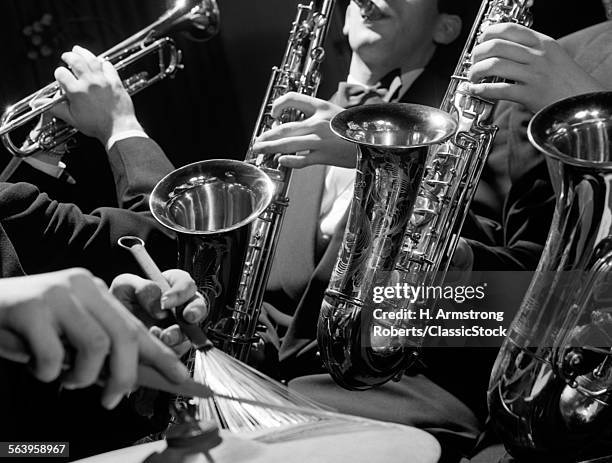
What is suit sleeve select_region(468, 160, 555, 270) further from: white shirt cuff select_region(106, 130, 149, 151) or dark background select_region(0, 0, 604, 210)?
dark background select_region(0, 0, 604, 210)

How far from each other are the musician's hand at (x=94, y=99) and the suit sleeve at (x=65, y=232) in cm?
33

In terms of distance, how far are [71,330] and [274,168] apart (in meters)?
1.56

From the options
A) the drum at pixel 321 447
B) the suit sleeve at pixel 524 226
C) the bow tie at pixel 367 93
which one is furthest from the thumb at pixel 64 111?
the drum at pixel 321 447

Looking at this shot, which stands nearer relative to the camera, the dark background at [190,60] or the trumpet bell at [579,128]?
the trumpet bell at [579,128]

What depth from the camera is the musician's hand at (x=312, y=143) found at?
2113 millimetres

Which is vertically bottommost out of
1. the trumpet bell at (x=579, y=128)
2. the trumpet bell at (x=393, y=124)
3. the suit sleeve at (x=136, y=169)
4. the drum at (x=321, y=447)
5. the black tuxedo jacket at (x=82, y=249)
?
the black tuxedo jacket at (x=82, y=249)

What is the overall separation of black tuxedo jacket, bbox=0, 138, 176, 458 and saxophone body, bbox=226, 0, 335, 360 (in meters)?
0.20

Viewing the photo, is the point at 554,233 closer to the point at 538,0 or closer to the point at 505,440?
the point at 505,440

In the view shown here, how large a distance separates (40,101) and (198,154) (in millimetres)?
737

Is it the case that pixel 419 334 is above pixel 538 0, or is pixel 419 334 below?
below

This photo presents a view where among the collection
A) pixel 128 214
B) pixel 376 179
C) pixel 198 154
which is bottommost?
pixel 198 154

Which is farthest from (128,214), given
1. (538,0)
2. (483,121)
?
(538,0)

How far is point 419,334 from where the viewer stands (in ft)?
6.49

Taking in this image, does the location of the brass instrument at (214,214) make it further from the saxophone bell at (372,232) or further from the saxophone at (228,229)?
the saxophone bell at (372,232)
